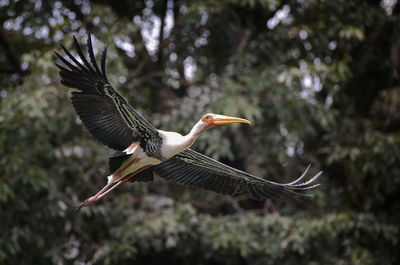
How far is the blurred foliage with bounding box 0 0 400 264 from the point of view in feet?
23.5

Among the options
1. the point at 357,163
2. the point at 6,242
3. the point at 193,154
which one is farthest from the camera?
the point at 357,163

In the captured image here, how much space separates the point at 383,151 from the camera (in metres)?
7.68

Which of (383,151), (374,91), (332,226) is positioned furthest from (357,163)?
(374,91)

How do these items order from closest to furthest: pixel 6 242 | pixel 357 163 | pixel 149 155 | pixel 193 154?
1. pixel 149 155
2. pixel 193 154
3. pixel 6 242
4. pixel 357 163

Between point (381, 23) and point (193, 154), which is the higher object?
point (381, 23)

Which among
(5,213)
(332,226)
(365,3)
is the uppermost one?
(365,3)

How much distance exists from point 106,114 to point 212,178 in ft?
3.91

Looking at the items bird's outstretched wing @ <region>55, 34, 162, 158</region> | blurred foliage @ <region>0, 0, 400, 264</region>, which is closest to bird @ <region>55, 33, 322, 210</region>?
bird's outstretched wing @ <region>55, 34, 162, 158</region>

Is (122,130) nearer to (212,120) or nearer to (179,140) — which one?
(179,140)

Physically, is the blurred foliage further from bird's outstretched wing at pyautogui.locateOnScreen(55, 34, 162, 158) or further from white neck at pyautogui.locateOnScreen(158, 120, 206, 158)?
white neck at pyautogui.locateOnScreen(158, 120, 206, 158)

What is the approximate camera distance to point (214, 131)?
7449 mm

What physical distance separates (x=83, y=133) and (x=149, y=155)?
12.8 ft

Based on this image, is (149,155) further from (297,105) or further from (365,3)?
(365,3)

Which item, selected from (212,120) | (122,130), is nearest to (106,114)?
(122,130)
